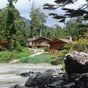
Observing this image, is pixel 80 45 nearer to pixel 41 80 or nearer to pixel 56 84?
pixel 41 80

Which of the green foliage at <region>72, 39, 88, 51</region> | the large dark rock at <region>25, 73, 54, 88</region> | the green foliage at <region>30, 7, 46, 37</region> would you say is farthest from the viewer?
the green foliage at <region>30, 7, 46, 37</region>

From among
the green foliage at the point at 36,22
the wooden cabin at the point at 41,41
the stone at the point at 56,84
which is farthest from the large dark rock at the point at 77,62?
the green foliage at the point at 36,22

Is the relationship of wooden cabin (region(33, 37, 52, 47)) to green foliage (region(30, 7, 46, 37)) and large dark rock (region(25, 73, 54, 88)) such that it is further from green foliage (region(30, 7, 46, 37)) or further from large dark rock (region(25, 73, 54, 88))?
large dark rock (region(25, 73, 54, 88))

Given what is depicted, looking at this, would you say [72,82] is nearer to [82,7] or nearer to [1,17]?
[82,7]

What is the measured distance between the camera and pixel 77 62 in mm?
17688

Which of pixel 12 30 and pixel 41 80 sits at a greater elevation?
pixel 41 80

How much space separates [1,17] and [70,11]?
235ft

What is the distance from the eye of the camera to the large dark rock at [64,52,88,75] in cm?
1772

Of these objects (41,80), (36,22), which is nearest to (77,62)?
(41,80)

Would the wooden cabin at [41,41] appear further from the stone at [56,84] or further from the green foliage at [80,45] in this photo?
the stone at [56,84]

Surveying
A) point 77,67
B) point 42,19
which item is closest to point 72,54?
point 77,67

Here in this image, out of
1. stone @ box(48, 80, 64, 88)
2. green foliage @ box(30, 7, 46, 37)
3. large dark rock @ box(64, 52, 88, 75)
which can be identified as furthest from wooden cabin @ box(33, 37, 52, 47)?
large dark rock @ box(64, 52, 88, 75)

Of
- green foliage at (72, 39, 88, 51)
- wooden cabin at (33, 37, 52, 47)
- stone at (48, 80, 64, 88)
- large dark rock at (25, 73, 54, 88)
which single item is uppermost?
green foliage at (72, 39, 88, 51)

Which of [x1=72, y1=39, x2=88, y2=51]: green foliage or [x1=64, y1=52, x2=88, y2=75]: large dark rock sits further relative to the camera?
[x1=72, y1=39, x2=88, y2=51]: green foliage
